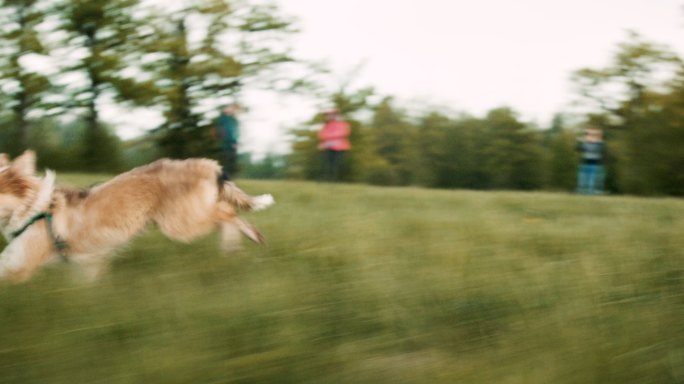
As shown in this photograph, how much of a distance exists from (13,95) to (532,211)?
27.1m

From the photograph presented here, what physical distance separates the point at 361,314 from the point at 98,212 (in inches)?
94.0

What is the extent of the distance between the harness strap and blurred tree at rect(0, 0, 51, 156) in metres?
26.1

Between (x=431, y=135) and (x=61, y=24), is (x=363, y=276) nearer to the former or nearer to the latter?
(x=61, y=24)

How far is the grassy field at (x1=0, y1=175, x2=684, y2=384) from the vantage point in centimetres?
283

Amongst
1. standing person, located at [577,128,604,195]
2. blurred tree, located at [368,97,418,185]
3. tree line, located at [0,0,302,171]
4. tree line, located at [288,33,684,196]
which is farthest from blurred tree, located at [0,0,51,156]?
blurred tree, located at [368,97,418,185]

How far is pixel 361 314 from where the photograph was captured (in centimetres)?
350

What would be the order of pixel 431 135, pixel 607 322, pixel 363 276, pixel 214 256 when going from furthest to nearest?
1. pixel 431 135
2. pixel 214 256
3. pixel 363 276
4. pixel 607 322

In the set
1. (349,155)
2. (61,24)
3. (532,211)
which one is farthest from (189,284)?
(349,155)

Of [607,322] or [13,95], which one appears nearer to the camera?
[607,322]

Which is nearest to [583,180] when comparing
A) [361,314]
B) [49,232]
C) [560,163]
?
[361,314]

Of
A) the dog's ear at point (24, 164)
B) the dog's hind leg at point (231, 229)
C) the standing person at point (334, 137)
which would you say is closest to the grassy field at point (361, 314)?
the dog's hind leg at point (231, 229)

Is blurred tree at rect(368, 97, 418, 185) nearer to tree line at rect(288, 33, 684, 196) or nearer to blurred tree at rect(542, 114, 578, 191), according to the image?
tree line at rect(288, 33, 684, 196)

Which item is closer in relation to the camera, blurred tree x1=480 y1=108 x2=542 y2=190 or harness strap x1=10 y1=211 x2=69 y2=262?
harness strap x1=10 y1=211 x2=69 y2=262

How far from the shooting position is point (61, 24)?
28.2 m
